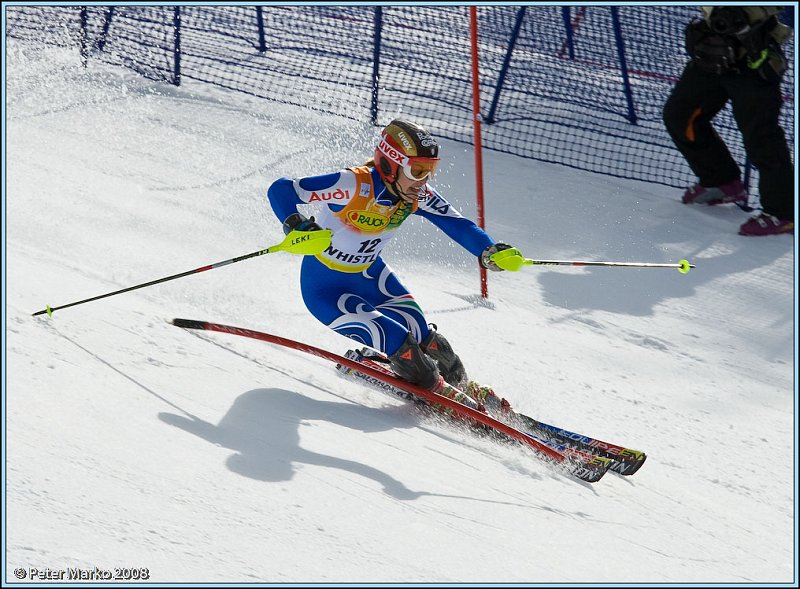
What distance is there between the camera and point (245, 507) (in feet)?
11.0

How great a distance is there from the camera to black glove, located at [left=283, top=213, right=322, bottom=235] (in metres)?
4.56

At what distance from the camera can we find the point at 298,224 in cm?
457

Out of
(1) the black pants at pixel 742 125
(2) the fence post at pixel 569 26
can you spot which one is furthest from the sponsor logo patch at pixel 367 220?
(2) the fence post at pixel 569 26

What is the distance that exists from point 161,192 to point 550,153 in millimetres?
4049

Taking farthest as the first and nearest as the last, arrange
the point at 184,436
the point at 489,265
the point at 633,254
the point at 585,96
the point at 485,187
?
1. the point at 585,96
2. the point at 485,187
3. the point at 633,254
4. the point at 489,265
5. the point at 184,436

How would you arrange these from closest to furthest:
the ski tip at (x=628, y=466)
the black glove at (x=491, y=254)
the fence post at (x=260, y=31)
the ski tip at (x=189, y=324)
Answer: the ski tip at (x=628, y=466) < the ski tip at (x=189, y=324) < the black glove at (x=491, y=254) < the fence post at (x=260, y=31)

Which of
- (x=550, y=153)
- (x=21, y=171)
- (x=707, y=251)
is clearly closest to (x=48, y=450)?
(x=21, y=171)

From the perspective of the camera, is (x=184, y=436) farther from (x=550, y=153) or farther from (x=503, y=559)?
(x=550, y=153)

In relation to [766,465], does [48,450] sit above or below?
above

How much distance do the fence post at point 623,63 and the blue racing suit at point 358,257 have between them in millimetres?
5045

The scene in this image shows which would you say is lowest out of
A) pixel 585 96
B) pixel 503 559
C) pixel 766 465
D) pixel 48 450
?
pixel 766 465

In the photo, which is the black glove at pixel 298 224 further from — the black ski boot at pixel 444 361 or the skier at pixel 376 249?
the black ski boot at pixel 444 361

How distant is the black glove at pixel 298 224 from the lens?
4.56 m

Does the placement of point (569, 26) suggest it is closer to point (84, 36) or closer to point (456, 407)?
point (84, 36)
